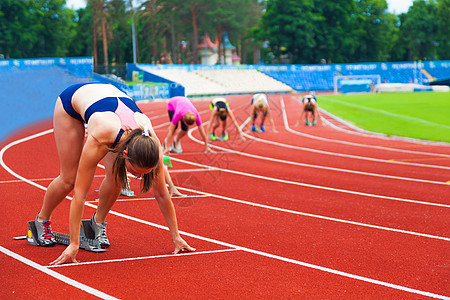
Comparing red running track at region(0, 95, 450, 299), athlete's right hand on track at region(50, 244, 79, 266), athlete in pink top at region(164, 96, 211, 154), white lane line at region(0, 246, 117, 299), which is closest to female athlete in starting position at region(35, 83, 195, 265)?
athlete's right hand on track at region(50, 244, 79, 266)

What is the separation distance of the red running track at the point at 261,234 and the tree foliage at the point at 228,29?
46312mm

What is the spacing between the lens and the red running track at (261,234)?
13.9 ft

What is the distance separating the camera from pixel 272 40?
242 ft

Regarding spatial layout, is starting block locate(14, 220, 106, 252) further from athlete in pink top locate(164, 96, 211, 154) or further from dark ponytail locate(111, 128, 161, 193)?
athlete in pink top locate(164, 96, 211, 154)

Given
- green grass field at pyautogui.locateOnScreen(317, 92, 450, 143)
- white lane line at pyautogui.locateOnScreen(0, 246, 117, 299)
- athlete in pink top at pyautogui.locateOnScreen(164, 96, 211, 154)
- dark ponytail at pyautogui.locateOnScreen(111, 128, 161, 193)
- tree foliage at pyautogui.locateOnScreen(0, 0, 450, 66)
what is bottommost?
green grass field at pyautogui.locateOnScreen(317, 92, 450, 143)

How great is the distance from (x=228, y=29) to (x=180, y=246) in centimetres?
6659

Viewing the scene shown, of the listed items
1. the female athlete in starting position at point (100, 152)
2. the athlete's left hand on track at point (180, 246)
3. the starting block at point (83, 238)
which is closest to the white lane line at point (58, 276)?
the female athlete in starting position at point (100, 152)

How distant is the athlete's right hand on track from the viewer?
4.43 meters

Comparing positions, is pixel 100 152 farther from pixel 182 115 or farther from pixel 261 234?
pixel 182 115

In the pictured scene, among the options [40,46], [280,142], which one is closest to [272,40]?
[40,46]

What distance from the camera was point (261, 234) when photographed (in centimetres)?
588

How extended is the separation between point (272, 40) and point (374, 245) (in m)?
70.0

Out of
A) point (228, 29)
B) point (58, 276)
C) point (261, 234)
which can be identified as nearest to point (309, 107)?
point (261, 234)

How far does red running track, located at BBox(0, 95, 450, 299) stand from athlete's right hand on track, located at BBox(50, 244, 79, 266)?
0.07 m
